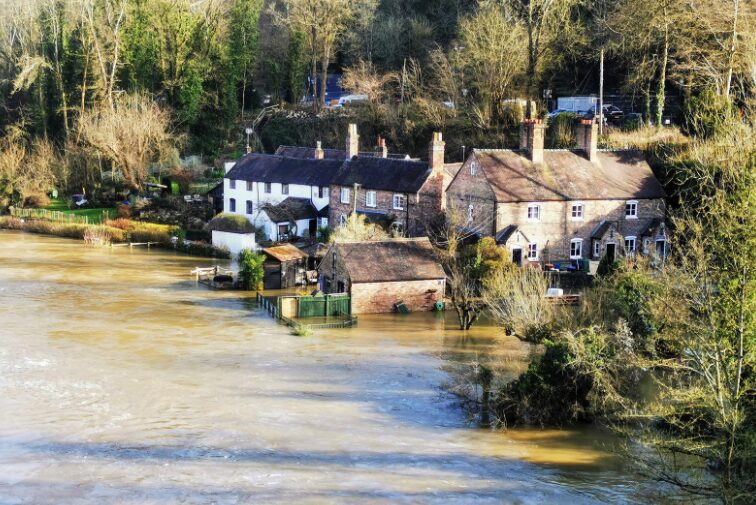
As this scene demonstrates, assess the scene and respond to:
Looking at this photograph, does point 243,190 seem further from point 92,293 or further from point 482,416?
point 482,416

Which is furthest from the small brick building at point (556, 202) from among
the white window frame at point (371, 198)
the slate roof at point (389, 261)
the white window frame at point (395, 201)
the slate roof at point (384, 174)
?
the white window frame at point (371, 198)

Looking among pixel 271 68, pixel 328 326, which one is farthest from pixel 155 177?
pixel 328 326

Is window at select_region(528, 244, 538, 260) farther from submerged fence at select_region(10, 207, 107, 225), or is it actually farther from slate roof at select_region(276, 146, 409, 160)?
submerged fence at select_region(10, 207, 107, 225)

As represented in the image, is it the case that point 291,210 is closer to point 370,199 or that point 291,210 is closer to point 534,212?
point 370,199

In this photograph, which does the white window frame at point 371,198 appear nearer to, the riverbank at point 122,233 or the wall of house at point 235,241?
the wall of house at point 235,241

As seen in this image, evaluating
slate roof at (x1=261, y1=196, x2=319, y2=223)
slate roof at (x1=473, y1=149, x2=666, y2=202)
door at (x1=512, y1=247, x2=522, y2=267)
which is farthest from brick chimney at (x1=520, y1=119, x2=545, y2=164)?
slate roof at (x1=261, y1=196, x2=319, y2=223)

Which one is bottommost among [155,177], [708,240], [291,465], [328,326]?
[291,465]
